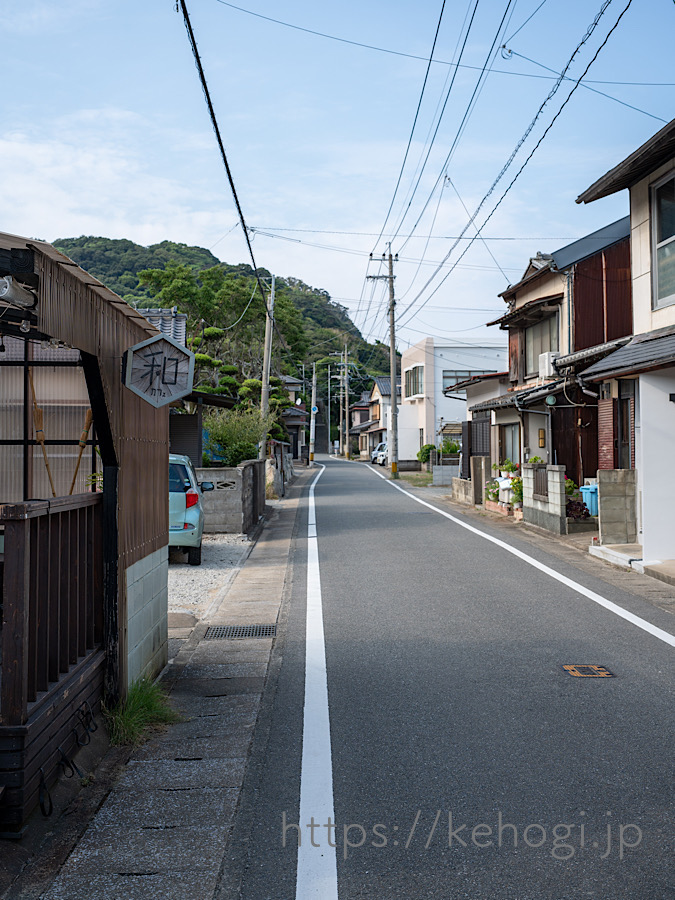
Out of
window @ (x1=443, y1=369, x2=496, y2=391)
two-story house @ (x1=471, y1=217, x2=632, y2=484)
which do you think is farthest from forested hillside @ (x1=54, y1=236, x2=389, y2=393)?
two-story house @ (x1=471, y1=217, x2=632, y2=484)

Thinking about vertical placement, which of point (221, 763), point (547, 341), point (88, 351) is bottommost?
point (221, 763)

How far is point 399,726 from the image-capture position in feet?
15.8

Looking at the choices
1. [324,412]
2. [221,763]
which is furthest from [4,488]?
[324,412]

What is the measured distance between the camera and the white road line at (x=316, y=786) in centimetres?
312

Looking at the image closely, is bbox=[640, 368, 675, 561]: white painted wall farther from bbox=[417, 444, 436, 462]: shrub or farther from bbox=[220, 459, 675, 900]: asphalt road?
bbox=[417, 444, 436, 462]: shrub

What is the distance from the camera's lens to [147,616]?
18.2 ft

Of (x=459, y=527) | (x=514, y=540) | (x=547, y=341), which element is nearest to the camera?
(x=514, y=540)

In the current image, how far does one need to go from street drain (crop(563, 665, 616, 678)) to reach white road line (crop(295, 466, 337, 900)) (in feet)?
6.44

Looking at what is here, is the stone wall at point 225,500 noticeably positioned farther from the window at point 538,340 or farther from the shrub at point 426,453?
the shrub at point 426,453

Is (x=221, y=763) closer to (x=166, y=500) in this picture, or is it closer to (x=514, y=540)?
(x=166, y=500)

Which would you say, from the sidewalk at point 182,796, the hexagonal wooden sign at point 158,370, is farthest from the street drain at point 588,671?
the hexagonal wooden sign at point 158,370

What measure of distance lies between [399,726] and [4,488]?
4.55 m

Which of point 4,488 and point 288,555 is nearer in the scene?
point 4,488

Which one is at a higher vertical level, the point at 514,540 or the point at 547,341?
the point at 547,341
